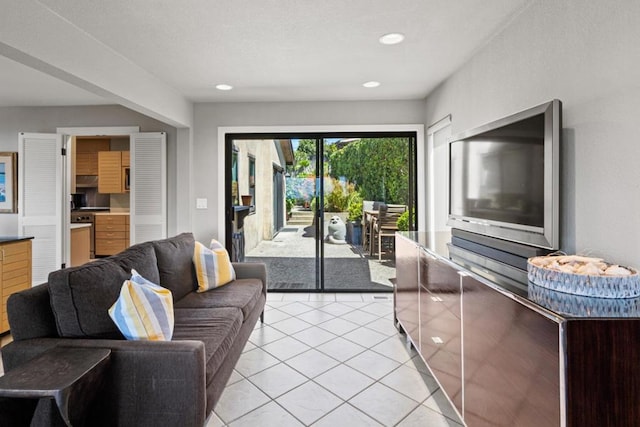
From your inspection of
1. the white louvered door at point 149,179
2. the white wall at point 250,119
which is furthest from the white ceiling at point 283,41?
the white louvered door at point 149,179

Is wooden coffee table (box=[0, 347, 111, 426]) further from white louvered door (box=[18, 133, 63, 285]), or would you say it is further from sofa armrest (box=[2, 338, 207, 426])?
white louvered door (box=[18, 133, 63, 285])

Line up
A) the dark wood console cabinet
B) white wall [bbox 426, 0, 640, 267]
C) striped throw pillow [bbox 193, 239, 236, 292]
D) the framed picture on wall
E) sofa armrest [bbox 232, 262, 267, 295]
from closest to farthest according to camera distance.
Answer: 1. the dark wood console cabinet
2. white wall [bbox 426, 0, 640, 267]
3. striped throw pillow [bbox 193, 239, 236, 292]
4. sofa armrest [bbox 232, 262, 267, 295]
5. the framed picture on wall

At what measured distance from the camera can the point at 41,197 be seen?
4.12m

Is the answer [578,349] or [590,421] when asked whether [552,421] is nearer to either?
[590,421]

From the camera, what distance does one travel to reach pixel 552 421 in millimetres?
1026

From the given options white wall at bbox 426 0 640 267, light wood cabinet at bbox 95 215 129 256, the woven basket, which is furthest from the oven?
the woven basket

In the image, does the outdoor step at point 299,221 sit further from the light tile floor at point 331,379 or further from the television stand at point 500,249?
the television stand at point 500,249

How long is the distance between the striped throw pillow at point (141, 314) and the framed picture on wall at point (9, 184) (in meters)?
3.82

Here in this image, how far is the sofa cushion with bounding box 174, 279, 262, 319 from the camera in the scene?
8.16 feet

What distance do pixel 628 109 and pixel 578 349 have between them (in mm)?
1092

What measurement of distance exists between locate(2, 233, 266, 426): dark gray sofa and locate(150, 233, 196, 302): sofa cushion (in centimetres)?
43

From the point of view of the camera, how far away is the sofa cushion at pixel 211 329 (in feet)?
5.88

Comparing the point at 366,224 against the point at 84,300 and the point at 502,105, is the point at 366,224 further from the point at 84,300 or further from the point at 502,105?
the point at 84,300

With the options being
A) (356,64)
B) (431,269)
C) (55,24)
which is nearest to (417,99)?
(356,64)
